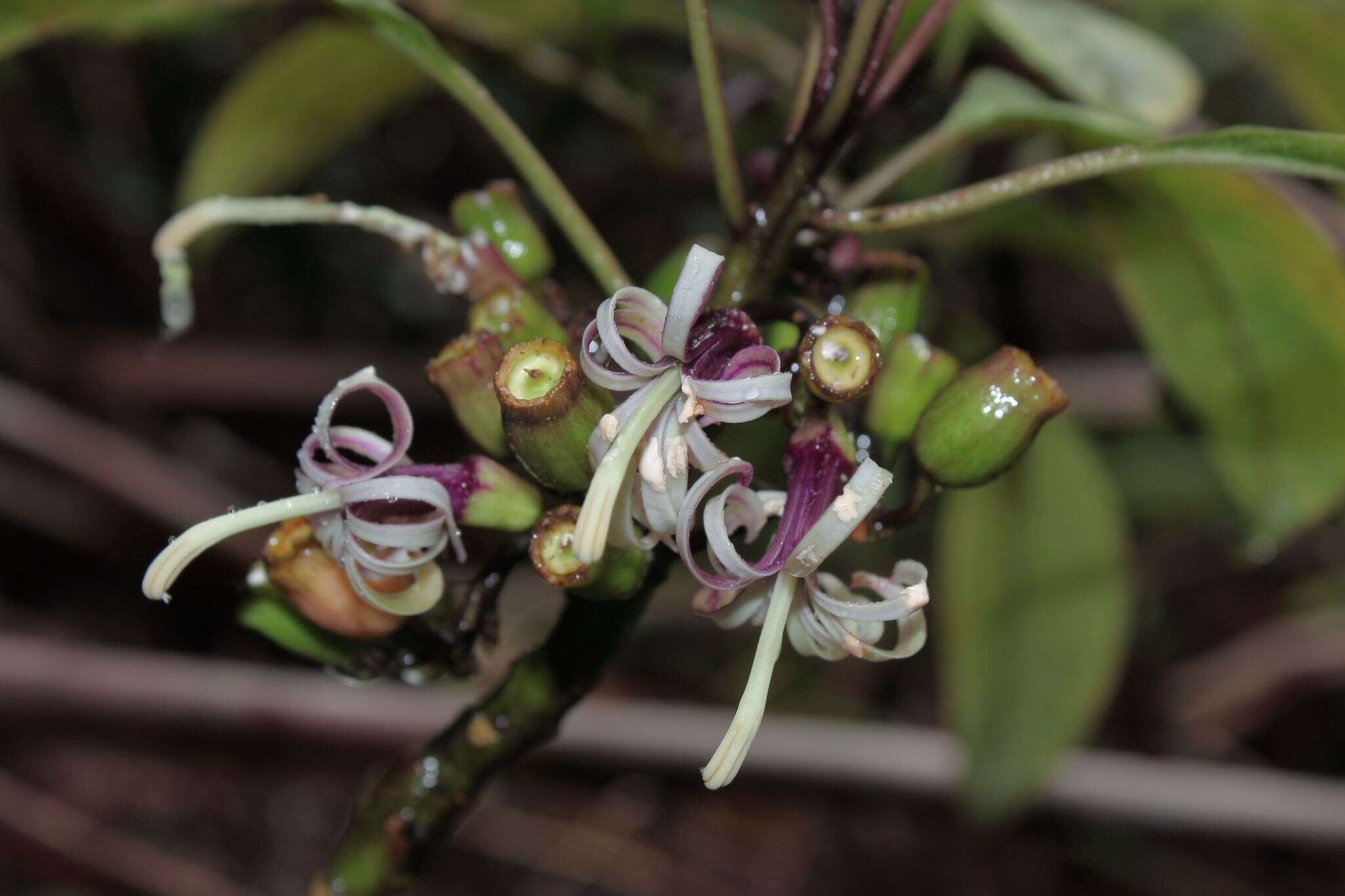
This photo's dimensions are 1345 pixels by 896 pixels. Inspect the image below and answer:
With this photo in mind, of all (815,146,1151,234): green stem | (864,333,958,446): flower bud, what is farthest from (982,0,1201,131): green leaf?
(864,333,958,446): flower bud

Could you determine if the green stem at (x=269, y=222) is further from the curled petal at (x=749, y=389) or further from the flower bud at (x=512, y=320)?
the curled petal at (x=749, y=389)

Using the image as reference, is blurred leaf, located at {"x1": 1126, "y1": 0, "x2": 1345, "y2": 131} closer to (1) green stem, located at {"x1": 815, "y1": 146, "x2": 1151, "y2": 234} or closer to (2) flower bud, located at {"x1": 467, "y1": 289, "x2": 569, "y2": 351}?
(1) green stem, located at {"x1": 815, "y1": 146, "x2": 1151, "y2": 234}

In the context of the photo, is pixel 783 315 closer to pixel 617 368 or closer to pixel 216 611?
pixel 617 368

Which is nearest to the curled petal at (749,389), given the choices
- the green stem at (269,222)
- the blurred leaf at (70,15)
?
the green stem at (269,222)

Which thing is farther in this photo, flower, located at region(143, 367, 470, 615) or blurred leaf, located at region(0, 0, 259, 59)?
blurred leaf, located at region(0, 0, 259, 59)

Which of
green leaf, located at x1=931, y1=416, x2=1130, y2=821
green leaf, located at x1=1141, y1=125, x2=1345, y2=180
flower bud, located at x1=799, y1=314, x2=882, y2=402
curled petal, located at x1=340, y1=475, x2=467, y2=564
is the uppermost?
green leaf, located at x1=1141, y1=125, x2=1345, y2=180

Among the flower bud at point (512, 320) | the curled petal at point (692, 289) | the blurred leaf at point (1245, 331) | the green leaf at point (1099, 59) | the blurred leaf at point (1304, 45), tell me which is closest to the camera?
the curled petal at point (692, 289)
